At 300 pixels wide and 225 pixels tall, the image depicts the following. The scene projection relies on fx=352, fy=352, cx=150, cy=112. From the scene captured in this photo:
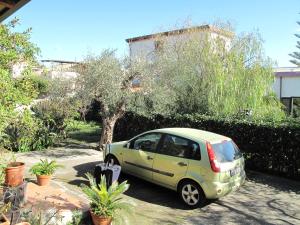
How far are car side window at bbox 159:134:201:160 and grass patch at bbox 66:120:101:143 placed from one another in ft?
25.0

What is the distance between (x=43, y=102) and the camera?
15.5 m

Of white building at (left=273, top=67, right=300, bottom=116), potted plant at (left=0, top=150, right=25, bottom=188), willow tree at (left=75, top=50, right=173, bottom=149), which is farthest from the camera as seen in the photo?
white building at (left=273, top=67, right=300, bottom=116)

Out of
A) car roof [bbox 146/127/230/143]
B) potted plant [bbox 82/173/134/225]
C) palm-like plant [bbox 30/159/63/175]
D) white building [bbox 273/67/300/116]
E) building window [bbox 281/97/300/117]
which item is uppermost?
white building [bbox 273/67/300/116]

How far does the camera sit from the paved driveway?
24.6 feet

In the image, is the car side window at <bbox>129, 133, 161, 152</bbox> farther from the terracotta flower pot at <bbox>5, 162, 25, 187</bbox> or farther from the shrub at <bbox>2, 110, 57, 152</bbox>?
the shrub at <bbox>2, 110, 57, 152</bbox>

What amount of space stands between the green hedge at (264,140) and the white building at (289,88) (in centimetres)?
1195

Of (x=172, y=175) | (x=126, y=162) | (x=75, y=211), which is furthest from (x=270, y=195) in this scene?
(x=75, y=211)

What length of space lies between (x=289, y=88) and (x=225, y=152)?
16298mm

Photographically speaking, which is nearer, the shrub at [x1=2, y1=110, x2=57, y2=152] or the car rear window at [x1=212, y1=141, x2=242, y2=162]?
the car rear window at [x1=212, y1=141, x2=242, y2=162]

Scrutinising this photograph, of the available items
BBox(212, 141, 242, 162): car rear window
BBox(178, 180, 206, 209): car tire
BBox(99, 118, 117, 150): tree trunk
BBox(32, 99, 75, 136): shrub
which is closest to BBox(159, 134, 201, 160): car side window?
BBox(212, 141, 242, 162): car rear window

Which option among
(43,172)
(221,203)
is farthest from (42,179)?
(221,203)

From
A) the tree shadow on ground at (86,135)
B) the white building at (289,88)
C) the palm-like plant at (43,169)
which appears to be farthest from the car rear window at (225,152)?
the white building at (289,88)

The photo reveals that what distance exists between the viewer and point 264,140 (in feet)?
35.9

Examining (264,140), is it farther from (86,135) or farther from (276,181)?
(86,135)
